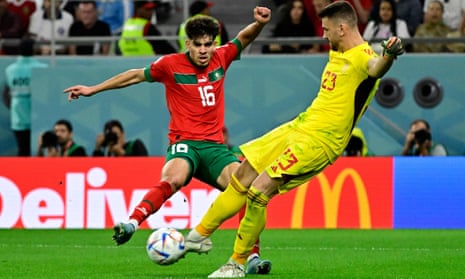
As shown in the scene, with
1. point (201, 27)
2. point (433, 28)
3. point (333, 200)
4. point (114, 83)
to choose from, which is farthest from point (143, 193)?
point (201, 27)

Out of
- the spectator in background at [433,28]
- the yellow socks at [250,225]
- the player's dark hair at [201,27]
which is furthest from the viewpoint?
the spectator in background at [433,28]

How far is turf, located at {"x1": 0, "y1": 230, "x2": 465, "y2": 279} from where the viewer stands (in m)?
10.4

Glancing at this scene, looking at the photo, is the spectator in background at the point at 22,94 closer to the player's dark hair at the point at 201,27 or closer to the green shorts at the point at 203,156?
the green shorts at the point at 203,156

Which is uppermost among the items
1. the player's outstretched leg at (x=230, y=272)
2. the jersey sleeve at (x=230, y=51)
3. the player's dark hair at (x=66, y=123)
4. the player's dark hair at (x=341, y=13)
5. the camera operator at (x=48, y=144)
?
the player's dark hair at (x=341, y=13)

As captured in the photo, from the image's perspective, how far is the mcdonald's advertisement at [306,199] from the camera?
17.2 m

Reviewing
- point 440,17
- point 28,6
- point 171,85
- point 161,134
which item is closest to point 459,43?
point 440,17

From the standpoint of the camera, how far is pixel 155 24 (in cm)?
1997

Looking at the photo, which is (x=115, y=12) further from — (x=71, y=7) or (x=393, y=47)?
(x=393, y=47)

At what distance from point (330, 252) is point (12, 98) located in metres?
8.47

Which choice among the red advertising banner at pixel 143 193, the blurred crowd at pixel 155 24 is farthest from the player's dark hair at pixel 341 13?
the blurred crowd at pixel 155 24

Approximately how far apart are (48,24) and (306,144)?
11.1 meters

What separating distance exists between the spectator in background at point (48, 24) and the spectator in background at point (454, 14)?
226 inches

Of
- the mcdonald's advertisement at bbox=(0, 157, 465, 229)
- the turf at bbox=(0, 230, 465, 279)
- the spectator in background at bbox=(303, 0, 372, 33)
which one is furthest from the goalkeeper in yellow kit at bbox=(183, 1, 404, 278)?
the spectator in background at bbox=(303, 0, 372, 33)

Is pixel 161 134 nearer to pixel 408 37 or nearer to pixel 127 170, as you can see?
pixel 127 170
